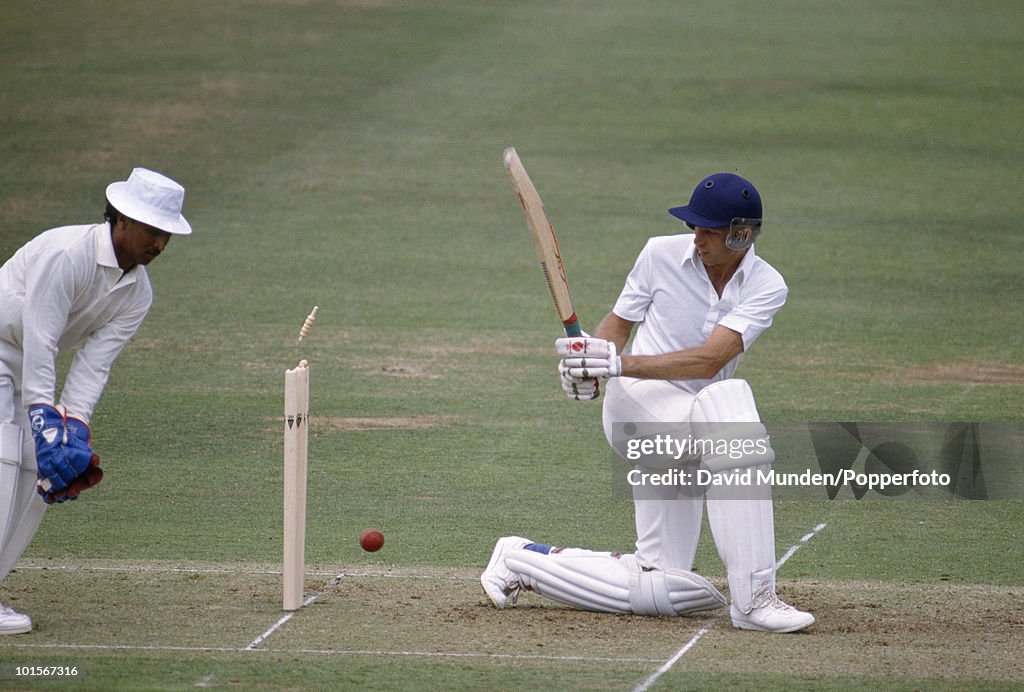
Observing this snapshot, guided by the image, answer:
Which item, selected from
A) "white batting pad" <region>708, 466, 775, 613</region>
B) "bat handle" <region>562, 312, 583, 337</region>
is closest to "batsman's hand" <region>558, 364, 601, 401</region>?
"bat handle" <region>562, 312, 583, 337</region>

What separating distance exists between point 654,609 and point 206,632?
1651 mm

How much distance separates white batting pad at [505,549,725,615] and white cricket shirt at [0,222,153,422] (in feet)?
5.55

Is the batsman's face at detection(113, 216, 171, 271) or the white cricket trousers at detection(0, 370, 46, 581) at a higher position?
the batsman's face at detection(113, 216, 171, 271)

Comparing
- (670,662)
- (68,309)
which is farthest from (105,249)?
(670,662)

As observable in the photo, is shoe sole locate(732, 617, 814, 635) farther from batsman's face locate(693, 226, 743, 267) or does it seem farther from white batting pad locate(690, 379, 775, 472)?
batsman's face locate(693, 226, 743, 267)

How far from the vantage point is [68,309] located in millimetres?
5406

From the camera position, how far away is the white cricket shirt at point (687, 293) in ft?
19.1

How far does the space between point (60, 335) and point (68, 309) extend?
0.10 meters

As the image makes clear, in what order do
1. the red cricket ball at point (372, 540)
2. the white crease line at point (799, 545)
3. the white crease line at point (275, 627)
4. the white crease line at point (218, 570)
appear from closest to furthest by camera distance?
the white crease line at point (275, 627)
the red cricket ball at point (372, 540)
the white crease line at point (218, 570)
the white crease line at point (799, 545)

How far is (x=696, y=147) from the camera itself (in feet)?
68.2

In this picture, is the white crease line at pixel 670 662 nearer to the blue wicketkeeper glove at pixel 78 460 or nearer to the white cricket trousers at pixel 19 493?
the blue wicketkeeper glove at pixel 78 460

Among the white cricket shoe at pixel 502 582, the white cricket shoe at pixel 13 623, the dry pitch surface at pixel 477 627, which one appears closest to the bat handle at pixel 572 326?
the white cricket shoe at pixel 502 582

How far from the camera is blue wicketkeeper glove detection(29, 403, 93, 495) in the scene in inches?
203

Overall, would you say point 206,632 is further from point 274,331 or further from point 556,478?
point 274,331
